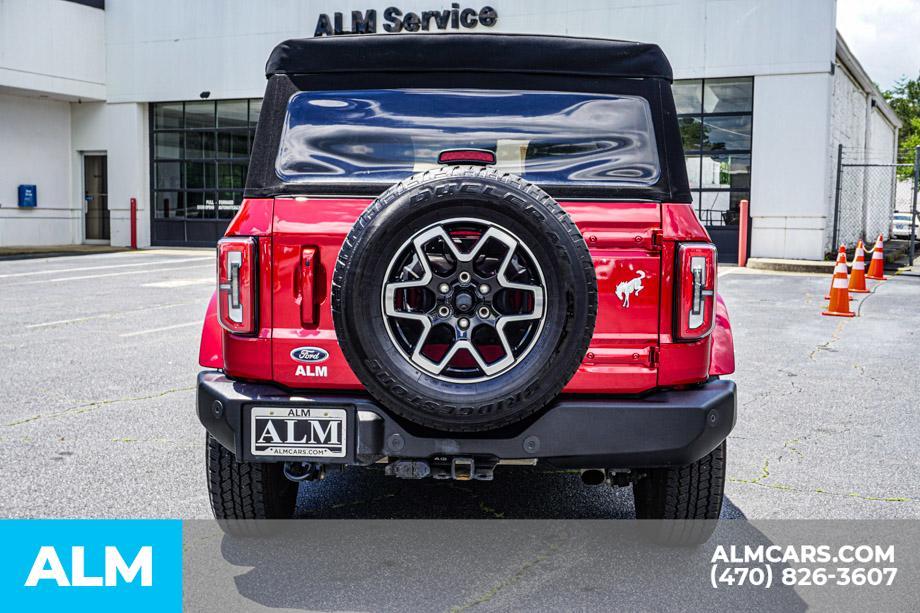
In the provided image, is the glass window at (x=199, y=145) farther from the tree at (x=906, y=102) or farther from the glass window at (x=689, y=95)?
the tree at (x=906, y=102)

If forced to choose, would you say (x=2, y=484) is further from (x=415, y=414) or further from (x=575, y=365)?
(x=575, y=365)

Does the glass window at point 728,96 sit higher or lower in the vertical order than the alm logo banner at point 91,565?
higher

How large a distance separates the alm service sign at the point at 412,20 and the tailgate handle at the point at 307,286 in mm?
20885

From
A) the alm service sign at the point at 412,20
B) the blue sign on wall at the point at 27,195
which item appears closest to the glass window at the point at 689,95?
the alm service sign at the point at 412,20

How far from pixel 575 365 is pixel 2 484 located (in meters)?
3.03

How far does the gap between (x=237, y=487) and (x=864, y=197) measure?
30017mm

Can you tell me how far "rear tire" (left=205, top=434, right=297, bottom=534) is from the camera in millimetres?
3771

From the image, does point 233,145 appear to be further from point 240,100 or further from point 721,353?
point 721,353

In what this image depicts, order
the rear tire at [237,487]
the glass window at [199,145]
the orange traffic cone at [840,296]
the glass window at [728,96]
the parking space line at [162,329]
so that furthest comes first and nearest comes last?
the glass window at [199,145]
the glass window at [728,96]
the orange traffic cone at [840,296]
the parking space line at [162,329]
the rear tire at [237,487]

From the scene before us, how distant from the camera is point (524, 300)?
328 centimetres

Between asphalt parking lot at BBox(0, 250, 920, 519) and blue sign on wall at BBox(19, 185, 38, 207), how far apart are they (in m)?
16.4

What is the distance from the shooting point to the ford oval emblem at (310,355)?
343 centimetres

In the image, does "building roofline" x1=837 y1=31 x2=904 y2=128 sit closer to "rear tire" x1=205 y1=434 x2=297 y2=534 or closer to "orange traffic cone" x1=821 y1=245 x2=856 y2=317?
"orange traffic cone" x1=821 y1=245 x2=856 y2=317

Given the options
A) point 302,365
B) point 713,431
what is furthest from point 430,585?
point 713,431
